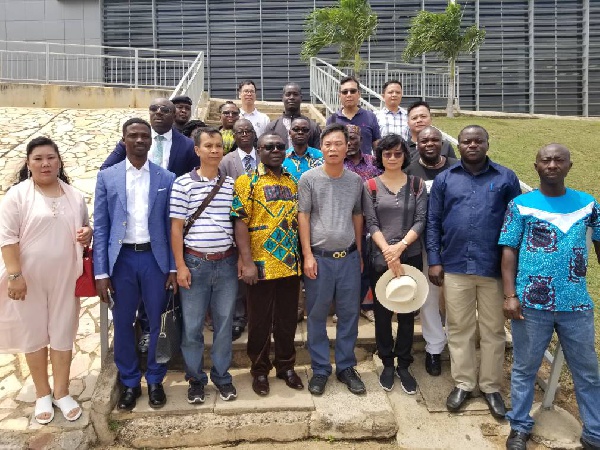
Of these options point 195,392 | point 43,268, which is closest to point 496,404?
point 195,392

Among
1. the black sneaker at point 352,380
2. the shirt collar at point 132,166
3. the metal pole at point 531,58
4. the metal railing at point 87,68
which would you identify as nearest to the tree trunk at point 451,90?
the metal pole at point 531,58

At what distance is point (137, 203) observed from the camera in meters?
3.34

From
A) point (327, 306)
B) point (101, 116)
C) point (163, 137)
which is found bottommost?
point (327, 306)

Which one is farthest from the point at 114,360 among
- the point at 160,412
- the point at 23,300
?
the point at 23,300

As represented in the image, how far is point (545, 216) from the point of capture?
307cm

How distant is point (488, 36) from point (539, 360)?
43.7 feet

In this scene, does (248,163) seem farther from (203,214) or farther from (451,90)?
(451,90)

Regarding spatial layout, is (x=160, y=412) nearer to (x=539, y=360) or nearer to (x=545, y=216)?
(x=539, y=360)

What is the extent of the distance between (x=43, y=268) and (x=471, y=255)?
9.26ft

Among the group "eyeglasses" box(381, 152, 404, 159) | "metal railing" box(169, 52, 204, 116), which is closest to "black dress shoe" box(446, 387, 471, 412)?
"eyeglasses" box(381, 152, 404, 159)

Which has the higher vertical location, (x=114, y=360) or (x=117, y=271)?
(x=117, y=271)

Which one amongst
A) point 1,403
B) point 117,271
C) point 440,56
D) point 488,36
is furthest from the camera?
point 488,36

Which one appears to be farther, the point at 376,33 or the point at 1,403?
the point at 376,33

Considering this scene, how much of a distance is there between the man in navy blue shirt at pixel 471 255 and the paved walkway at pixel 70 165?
104 inches
